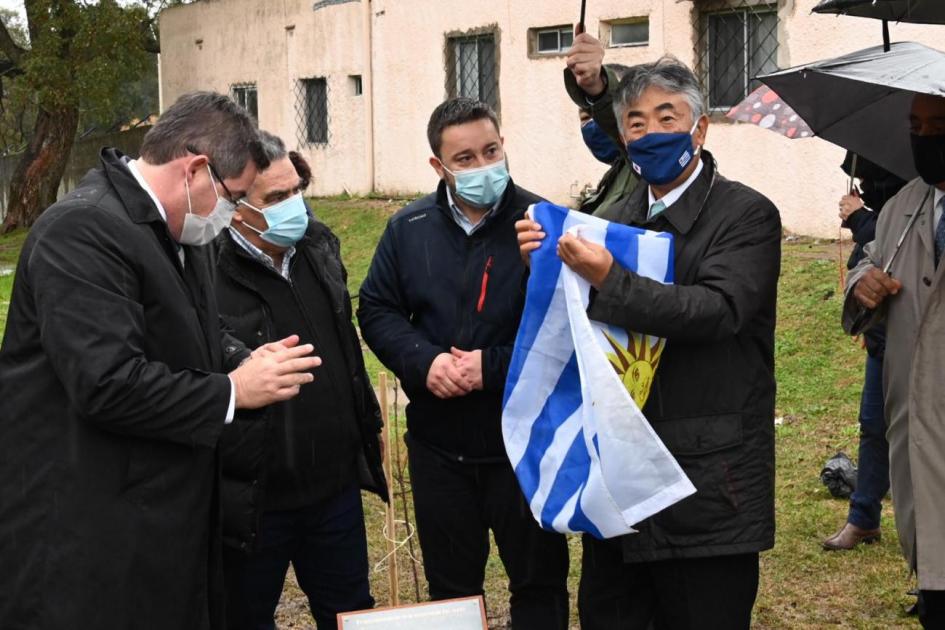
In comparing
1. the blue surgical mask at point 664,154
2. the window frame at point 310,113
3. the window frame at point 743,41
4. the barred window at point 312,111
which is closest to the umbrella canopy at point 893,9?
the blue surgical mask at point 664,154

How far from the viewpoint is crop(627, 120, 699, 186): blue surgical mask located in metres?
3.64

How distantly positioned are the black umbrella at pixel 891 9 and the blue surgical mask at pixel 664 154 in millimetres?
950

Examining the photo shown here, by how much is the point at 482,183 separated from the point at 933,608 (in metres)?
2.00

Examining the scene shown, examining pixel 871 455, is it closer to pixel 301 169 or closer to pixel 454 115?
pixel 454 115

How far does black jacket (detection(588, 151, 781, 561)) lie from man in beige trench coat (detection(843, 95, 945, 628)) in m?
0.51

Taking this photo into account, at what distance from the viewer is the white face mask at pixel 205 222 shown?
3354mm

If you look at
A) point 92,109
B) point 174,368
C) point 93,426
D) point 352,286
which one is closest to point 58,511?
point 93,426

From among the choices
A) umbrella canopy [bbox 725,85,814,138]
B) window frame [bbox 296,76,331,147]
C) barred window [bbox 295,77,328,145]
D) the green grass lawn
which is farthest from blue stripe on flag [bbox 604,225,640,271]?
barred window [bbox 295,77,328,145]

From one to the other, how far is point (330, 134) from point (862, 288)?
1568 cm

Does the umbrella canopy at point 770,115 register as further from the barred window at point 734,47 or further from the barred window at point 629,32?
the barred window at point 629,32

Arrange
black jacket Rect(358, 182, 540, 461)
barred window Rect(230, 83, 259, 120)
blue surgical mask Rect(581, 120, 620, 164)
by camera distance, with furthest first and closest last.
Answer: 1. barred window Rect(230, 83, 259, 120)
2. blue surgical mask Rect(581, 120, 620, 164)
3. black jacket Rect(358, 182, 540, 461)

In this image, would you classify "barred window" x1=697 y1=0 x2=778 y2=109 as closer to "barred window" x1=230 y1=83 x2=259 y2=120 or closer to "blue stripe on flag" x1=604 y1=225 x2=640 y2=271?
"blue stripe on flag" x1=604 y1=225 x2=640 y2=271

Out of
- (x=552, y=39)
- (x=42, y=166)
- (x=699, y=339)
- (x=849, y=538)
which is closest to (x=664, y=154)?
(x=699, y=339)

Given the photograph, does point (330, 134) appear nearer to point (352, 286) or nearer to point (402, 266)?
point (352, 286)
